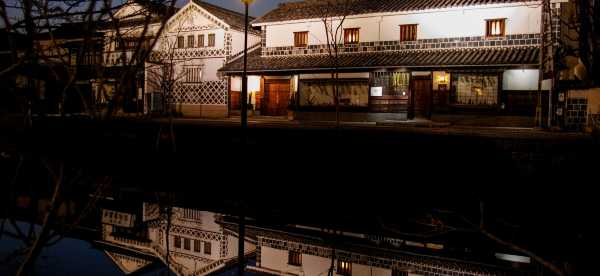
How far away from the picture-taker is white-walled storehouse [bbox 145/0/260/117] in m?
30.0

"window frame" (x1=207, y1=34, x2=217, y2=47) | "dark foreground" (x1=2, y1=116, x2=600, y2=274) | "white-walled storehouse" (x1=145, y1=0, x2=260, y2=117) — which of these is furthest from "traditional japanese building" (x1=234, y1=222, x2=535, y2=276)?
"window frame" (x1=207, y1=34, x2=217, y2=47)

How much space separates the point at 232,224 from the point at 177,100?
23.9 metres

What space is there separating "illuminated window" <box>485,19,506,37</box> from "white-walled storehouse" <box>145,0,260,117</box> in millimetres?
14608

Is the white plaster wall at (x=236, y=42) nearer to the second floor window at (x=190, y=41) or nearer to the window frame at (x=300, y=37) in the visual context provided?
the second floor window at (x=190, y=41)

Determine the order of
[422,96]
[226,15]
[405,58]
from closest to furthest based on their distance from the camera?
[405,58], [422,96], [226,15]

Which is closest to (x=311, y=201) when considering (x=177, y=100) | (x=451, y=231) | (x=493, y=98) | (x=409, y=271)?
(x=451, y=231)

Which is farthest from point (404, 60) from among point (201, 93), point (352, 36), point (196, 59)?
point (196, 59)

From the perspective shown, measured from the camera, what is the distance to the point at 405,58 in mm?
23781

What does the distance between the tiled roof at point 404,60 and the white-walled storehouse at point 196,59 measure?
70.6 inches

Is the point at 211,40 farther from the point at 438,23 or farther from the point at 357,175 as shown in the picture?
the point at 357,175

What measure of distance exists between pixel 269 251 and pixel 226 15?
26.3m

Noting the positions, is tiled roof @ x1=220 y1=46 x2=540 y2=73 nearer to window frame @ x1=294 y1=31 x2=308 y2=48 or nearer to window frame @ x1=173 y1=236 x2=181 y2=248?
window frame @ x1=294 y1=31 x2=308 y2=48

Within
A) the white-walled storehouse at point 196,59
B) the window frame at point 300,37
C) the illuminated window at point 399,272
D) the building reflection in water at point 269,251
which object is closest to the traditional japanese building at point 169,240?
the building reflection in water at point 269,251

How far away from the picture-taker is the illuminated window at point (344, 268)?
23.9ft
